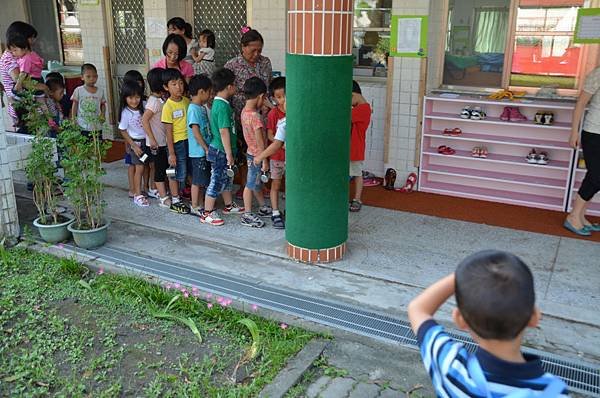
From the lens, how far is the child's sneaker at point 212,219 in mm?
5801

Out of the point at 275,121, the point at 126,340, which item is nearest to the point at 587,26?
the point at 275,121

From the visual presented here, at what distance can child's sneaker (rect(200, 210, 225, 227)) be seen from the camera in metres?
5.80

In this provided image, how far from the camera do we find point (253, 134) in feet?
18.0

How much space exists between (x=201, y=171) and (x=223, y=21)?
3124 millimetres

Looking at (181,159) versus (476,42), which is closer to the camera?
(181,159)

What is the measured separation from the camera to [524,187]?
645 cm

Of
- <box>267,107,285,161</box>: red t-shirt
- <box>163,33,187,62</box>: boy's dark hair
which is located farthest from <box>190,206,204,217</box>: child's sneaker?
<box>163,33,187,62</box>: boy's dark hair

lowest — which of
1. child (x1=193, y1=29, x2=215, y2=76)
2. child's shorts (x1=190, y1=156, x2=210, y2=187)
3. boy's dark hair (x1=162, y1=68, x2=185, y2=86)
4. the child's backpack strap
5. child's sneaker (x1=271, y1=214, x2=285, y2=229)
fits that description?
child's sneaker (x1=271, y1=214, x2=285, y2=229)

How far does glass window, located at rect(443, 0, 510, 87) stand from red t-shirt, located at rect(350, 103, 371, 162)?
4.84 ft

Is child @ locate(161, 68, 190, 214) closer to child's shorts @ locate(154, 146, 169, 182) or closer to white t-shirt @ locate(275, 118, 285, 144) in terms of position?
child's shorts @ locate(154, 146, 169, 182)

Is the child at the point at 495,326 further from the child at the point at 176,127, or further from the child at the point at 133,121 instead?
the child at the point at 133,121

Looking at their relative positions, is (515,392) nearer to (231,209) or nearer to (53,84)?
(231,209)

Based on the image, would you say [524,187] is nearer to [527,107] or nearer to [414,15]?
[527,107]

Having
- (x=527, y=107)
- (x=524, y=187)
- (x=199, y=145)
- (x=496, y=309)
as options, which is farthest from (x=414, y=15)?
(x=496, y=309)
